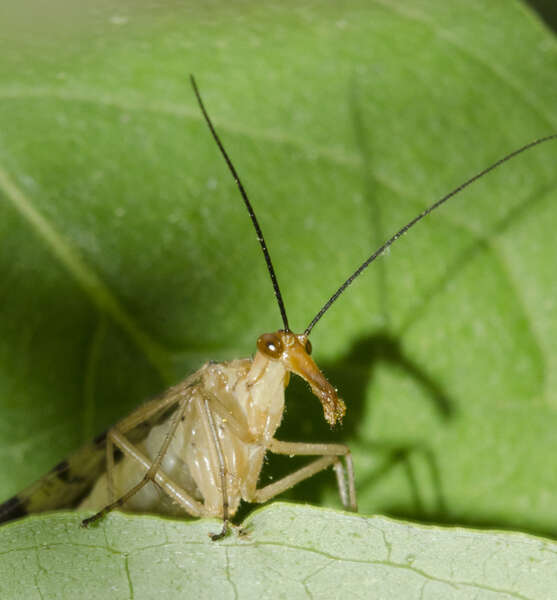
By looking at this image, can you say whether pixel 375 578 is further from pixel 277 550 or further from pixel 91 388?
pixel 91 388

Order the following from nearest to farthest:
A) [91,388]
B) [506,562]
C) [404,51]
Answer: [506,562] < [91,388] < [404,51]

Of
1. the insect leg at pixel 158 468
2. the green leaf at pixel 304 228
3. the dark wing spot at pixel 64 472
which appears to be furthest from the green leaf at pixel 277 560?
the green leaf at pixel 304 228

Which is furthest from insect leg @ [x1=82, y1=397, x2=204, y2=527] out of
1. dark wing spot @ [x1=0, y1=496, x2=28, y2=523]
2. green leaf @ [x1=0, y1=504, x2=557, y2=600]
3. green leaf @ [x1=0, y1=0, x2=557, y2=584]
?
green leaf @ [x1=0, y1=504, x2=557, y2=600]

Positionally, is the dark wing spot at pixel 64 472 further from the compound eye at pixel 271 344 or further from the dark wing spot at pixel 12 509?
the compound eye at pixel 271 344

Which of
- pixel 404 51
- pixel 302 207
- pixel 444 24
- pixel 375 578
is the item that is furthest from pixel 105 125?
pixel 375 578

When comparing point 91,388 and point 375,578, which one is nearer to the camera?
point 375,578

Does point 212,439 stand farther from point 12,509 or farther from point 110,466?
point 12,509
